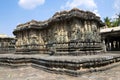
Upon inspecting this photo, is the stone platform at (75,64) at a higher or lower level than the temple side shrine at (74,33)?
lower

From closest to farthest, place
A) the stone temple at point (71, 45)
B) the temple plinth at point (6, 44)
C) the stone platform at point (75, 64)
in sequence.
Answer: the stone platform at point (75, 64), the stone temple at point (71, 45), the temple plinth at point (6, 44)

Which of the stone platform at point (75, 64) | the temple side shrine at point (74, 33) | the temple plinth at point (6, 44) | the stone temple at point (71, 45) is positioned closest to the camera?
the stone platform at point (75, 64)

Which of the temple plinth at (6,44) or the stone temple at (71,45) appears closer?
the stone temple at (71,45)

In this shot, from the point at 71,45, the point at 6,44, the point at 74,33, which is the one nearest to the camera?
the point at 71,45

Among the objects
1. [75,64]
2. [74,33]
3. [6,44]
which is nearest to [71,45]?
[74,33]

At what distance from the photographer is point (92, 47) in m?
7.82

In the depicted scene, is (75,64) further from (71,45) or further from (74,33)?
(74,33)

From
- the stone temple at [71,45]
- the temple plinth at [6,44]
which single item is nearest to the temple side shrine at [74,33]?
the stone temple at [71,45]

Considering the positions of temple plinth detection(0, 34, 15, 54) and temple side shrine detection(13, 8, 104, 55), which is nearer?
temple side shrine detection(13, 8, 104, 55)

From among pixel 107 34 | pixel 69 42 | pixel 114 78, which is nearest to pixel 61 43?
pixel 69 42

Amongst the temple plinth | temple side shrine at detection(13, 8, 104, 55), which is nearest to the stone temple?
temple side shrine at detection(13, 8, 104, 55)

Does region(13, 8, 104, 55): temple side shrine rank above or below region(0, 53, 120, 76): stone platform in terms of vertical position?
above

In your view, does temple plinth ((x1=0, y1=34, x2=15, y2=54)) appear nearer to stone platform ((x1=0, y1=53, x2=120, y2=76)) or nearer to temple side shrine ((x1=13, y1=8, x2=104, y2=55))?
temple side shrine ((x1=13, y1=8, x2=104, y2=55))

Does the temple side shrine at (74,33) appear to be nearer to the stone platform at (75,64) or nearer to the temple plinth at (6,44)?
the stone platform at (75,64)
